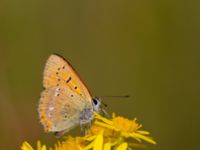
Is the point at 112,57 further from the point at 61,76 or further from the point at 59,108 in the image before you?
the point at 61,76

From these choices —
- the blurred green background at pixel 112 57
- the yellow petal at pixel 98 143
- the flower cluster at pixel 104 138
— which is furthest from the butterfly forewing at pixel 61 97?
the blurred green background at pixel 112 57

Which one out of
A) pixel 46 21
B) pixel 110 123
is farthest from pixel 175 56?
pixel 110 123

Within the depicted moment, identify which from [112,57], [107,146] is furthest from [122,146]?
[112,57]

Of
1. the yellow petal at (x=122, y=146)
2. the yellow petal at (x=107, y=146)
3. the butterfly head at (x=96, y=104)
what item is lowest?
the yellow petal at (x=122, y=146)

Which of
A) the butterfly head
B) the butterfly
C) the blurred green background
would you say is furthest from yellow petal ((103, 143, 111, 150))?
the blurred green background

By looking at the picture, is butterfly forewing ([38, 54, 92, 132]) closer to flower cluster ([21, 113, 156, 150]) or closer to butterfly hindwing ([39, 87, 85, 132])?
butterfly hindwing ([39, 87, 85, 132])

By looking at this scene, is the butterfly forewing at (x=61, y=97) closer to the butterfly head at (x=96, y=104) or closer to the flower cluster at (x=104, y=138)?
the butterfly head at (x=96, y=104)
